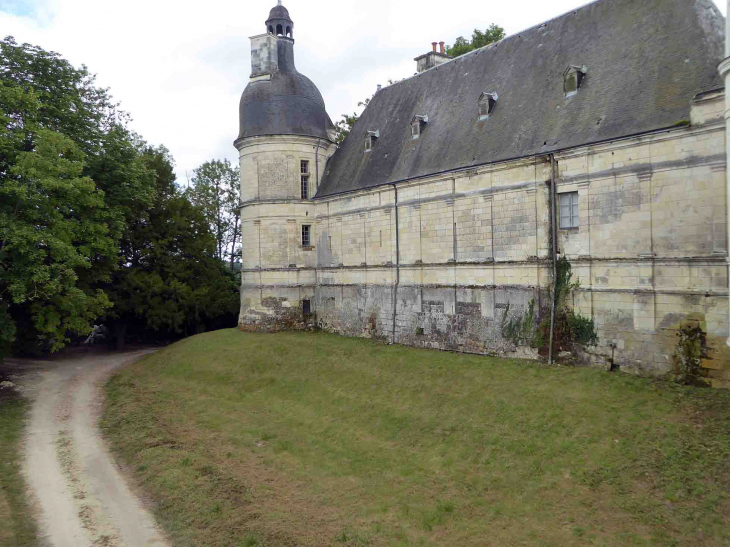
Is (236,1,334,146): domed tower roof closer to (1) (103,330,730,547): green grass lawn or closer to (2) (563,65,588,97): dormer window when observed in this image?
(2) (563,65,588,97): dormer window

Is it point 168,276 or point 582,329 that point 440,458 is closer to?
point 582,329

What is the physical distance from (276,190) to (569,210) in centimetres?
1499

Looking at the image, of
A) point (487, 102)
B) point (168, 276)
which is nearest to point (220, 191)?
point (168, 276)

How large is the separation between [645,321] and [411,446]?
7069 mm

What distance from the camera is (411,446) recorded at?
13266 mm

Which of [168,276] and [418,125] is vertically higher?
[418,125]

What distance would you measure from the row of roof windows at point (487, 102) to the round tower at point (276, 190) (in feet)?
11.0

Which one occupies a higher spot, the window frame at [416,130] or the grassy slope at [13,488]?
the window frame at [416,130]

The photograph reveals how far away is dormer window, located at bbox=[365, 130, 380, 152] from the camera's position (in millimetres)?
25359

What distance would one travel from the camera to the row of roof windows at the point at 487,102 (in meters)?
17.1

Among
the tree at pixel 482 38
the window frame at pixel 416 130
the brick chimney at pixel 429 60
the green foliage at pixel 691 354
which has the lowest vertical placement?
the green foliage at pixel 691 354

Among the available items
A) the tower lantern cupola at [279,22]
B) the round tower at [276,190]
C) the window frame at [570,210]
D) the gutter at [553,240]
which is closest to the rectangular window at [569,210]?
the window frame at [570,210]

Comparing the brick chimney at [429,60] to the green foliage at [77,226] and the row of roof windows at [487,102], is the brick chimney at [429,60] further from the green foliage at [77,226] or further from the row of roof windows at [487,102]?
the green foliage at [77,226]

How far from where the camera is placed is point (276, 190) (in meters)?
26.7
